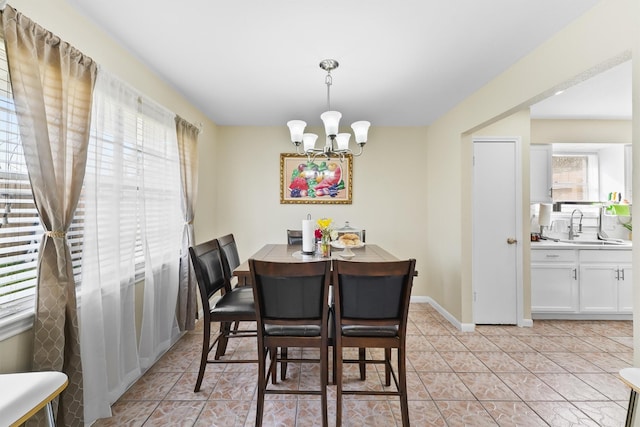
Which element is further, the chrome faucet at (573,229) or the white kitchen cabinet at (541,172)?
the chrome faucet at (573,229)

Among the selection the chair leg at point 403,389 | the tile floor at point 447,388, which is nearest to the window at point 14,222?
the tile floor at point 447,388

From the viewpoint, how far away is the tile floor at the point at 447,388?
1822 millimetres

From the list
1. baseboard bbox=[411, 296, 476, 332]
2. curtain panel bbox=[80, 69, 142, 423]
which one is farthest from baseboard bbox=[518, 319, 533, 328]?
curtain panel bbox=[80, 69, 142, 423]

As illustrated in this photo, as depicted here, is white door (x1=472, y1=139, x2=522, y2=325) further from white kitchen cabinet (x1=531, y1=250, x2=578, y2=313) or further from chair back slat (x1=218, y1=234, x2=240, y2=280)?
chair back slat (x1=218, y1=234, x2=240, y2=280)

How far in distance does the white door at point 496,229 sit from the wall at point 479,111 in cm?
17

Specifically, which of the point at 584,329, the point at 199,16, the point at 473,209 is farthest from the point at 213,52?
the point at 584,329

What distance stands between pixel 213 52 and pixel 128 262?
1.62 meters

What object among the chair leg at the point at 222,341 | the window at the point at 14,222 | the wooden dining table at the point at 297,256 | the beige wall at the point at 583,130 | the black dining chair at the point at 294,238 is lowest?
the chair leg at the point at 222,341

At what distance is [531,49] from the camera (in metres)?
2.08

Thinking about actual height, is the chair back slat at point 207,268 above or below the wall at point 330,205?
below

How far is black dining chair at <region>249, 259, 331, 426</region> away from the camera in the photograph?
1.60 m

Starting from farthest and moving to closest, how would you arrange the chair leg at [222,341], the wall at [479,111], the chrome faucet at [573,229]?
the chrome faucet at [573,229]
the chair leg at [222,341]
the wall at [479,111]

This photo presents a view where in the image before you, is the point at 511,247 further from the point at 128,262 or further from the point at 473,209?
the point at 128,262

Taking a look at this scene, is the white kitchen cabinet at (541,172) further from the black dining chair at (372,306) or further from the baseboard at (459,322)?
the black dining chair at (372,306)
